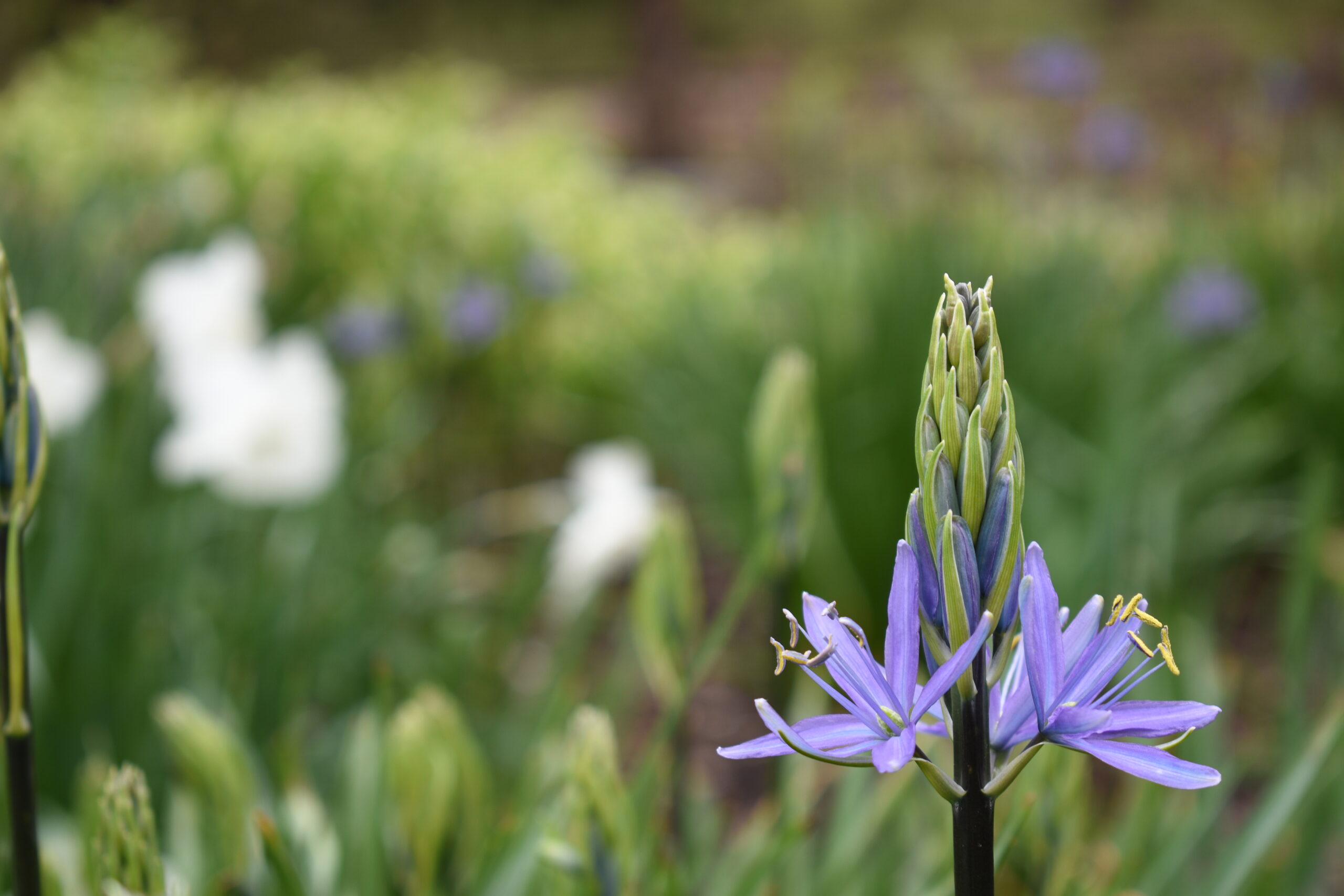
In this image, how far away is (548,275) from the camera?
132 inches

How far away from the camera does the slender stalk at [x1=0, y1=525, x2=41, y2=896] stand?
52 centimetres

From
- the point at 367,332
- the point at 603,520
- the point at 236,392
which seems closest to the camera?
the point at 603,520

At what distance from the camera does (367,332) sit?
2.75m

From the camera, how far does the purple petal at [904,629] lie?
395 millimetres

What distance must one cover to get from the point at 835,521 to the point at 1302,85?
161 inches

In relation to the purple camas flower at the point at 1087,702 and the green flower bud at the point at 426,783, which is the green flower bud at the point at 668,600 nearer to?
the green flower bud at the point at 426,783

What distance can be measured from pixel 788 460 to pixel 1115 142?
4.57m

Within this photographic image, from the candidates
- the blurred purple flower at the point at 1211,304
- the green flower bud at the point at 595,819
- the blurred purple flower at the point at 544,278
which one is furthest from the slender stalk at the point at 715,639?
the blurred purple flower at the point at 1211,304

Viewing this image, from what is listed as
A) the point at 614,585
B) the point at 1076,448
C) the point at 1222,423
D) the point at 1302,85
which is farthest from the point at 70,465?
the point at 1302,85

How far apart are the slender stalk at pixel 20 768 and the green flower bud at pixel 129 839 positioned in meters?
0.03

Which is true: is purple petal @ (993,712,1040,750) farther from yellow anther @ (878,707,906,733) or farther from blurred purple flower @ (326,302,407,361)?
blurred purple flower @ (326,302,407,361)

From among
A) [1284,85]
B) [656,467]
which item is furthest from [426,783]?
[1284,85]

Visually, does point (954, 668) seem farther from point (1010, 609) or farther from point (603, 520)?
point (603, 520)

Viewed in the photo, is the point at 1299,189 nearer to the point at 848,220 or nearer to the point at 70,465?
the point at 848,220
